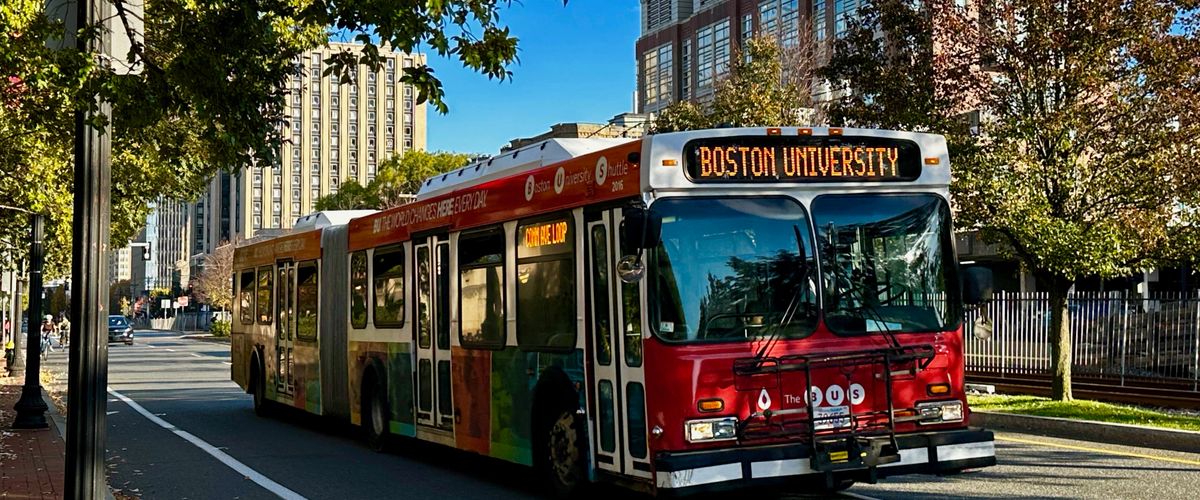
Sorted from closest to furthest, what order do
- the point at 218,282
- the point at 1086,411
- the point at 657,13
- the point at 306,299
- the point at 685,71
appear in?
the point at 1086,411
the point at 306,299
the point at 685,71
the point at 657,13
the point at 218,282

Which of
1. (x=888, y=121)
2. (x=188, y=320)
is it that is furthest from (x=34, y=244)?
(x=188, y=320)

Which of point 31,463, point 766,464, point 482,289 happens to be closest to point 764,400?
point 766,464

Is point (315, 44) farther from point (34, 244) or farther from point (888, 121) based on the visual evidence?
point (888, 121)

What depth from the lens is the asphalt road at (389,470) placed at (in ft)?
38.3

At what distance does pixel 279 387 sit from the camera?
20.3 m

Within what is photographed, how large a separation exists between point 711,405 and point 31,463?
28.3 feet

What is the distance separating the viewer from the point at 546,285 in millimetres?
11336

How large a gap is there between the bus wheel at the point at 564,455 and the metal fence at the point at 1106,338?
38.6 feet

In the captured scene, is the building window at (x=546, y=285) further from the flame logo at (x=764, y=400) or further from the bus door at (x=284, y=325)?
the bus door at (x=284, y=325)

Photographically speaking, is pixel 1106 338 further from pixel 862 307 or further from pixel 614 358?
pixel 614 358

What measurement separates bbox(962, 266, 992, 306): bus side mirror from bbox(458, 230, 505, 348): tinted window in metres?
4.10

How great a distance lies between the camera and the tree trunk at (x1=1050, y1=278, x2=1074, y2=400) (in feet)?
66.9

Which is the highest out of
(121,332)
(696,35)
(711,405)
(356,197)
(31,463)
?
(696,35)

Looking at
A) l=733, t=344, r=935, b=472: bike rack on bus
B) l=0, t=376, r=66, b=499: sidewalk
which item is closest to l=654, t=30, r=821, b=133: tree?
l=0, t=376, r=66, b=499: sidewalk
